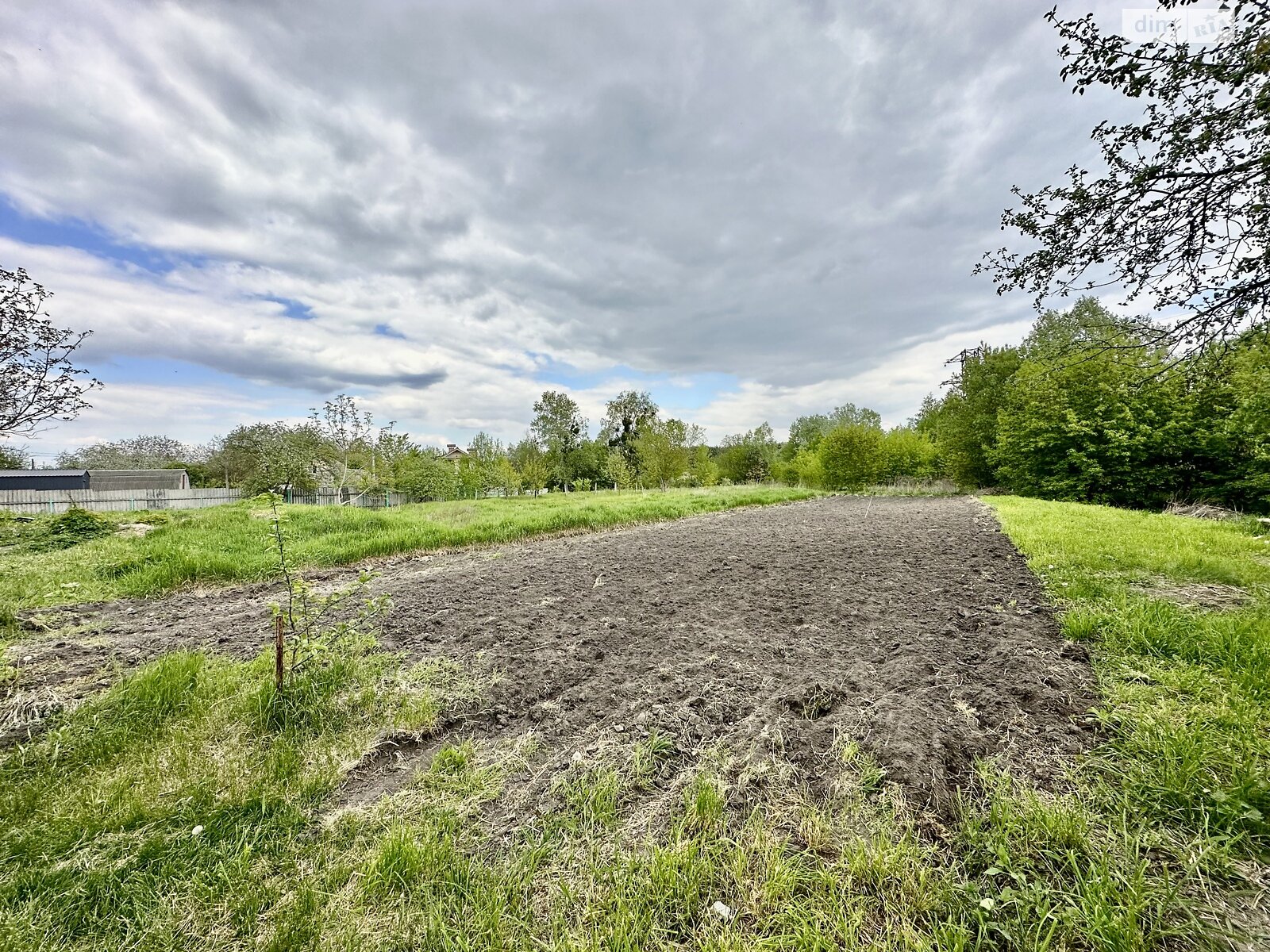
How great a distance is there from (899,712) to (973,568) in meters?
5.00

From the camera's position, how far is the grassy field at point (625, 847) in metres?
1.69

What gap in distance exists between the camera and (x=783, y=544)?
9.81m

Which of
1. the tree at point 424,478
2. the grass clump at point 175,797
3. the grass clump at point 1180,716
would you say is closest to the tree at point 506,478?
the tree at point 424,478

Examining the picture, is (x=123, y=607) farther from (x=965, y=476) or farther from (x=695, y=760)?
(x=965, y=476)

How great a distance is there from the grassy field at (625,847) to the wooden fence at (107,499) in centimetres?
2108

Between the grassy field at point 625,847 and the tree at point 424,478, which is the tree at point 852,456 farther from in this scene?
the grassy field at point 625,847

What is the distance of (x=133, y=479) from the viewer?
41281mm

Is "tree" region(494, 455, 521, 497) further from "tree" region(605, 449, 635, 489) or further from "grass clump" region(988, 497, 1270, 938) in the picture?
"grass clump" region(988, 497, 1270, 938)

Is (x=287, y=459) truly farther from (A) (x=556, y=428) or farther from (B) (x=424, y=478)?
(A) (x=556, y=428)

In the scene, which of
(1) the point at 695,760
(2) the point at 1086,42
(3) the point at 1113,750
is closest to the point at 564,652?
(1) the point at 695,760

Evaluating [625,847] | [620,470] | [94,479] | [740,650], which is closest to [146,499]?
[94,479]

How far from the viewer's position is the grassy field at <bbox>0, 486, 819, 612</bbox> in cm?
660

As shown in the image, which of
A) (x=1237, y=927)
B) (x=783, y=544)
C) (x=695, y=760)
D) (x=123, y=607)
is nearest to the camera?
(x=1237, y=927)

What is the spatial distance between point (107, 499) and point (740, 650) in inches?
1452
